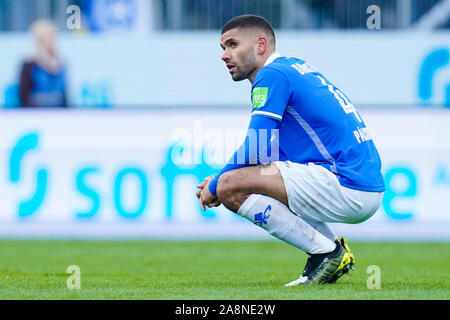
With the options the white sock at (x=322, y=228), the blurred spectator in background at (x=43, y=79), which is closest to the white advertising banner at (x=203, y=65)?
the blurred spectator in background at (x=43, y=79)

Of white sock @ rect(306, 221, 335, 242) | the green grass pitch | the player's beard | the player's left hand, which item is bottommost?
the green grass pitch

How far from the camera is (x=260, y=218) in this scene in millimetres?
6426

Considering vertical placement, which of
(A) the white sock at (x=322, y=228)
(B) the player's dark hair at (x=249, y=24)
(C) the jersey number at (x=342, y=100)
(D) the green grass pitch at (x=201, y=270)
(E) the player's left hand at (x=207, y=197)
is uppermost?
(B) the player's dark hair at (x=249, y=24)

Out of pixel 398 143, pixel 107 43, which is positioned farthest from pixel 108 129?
pixel 107 43

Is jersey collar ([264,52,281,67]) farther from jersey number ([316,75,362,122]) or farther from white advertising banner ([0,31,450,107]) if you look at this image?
white advertising banner ([0,31,450,107])

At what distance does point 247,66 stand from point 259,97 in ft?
1.51

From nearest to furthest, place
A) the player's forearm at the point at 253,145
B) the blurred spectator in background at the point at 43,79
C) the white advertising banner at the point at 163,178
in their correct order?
the player's forearm at the point at 253,145, the white advertising banner at the point at 163,178, the blurred spectator in background at the point at 43,79

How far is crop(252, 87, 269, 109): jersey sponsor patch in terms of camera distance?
6336mm

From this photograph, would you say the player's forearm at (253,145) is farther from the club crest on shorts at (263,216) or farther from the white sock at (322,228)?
the white sock at (322,228)

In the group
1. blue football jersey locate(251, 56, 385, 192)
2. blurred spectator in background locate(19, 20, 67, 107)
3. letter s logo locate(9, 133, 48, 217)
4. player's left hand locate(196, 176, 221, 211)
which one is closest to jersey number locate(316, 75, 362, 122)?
blue football jersey locate(251, 56, 385, 192)

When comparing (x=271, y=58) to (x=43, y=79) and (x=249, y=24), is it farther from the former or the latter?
(x=43, y=79)

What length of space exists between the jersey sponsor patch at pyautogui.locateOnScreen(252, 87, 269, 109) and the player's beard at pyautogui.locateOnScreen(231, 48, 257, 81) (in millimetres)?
393

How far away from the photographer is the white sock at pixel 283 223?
252 inches

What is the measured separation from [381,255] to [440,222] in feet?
6.80
